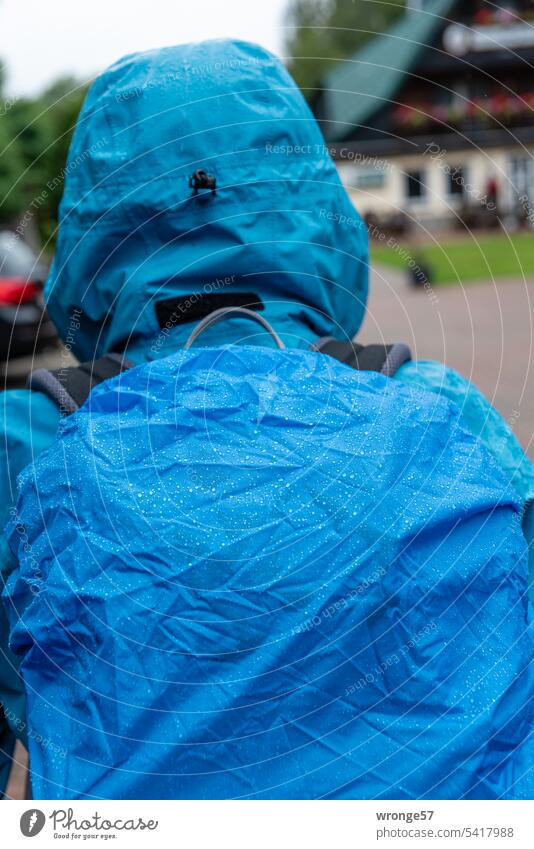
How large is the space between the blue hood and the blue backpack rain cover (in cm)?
42

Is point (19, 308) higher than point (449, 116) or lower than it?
lower

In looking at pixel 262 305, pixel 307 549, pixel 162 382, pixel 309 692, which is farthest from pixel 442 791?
pixel 262 305

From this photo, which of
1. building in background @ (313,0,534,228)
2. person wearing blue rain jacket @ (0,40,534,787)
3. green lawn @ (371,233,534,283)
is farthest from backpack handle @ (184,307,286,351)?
building in background @ (313,0,534,228)

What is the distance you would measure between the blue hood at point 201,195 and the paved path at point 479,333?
3.27 m

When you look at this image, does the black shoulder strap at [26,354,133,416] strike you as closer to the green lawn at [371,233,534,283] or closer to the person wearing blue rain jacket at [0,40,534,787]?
the person wearing blue rain jacket at [0,40,534,787]

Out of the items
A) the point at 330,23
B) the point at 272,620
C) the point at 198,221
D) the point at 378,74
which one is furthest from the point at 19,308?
the point at 330,23

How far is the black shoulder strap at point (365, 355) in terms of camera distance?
1.42m

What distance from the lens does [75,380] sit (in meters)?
1.44

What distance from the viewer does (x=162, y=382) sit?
47.1 inches

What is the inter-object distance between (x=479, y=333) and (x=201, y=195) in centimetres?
1009

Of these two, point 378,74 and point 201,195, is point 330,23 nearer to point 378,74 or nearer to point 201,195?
point 378,74

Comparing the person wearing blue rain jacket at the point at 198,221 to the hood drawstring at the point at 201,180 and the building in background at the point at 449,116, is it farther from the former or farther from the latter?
the building in background at the point at 449,116

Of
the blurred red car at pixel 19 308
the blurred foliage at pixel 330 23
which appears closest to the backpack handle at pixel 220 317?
the blurred red car at pixel 19 308

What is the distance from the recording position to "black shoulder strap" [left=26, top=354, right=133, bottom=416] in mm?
1416
